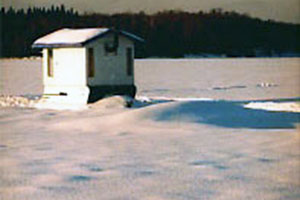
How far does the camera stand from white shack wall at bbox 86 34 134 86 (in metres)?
19.4

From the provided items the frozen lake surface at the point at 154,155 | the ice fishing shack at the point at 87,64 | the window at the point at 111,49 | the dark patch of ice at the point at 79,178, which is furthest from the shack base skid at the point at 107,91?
the dark patch of ice at the point at 79,178

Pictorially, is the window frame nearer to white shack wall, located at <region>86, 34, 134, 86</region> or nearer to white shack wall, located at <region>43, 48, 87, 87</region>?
white shack wall, located at <region>43, 48, 87, 87</region>

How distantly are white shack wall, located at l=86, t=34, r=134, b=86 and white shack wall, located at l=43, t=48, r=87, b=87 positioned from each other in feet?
1.29

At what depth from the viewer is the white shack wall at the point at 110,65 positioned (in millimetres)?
19406

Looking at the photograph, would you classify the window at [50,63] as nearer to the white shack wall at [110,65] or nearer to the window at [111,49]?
the white shack wall at [110,65]

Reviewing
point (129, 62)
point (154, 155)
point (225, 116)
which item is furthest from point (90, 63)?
point (154, 155)

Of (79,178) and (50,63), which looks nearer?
(79,178)

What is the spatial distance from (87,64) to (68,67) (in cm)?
85

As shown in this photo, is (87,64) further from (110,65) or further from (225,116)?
(225,116)

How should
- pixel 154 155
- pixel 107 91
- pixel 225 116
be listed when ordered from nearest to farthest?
pixel 154 155 → pixel 225 116 → pixel 107 91

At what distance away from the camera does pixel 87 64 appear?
19.2 m

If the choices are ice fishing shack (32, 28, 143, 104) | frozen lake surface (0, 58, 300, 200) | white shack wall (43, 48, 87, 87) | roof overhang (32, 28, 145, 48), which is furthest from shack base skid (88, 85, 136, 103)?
frozen lake surface (0, 58, 300, 200)

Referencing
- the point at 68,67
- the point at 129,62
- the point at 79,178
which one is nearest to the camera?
the point at 79,178

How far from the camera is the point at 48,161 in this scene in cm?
820
